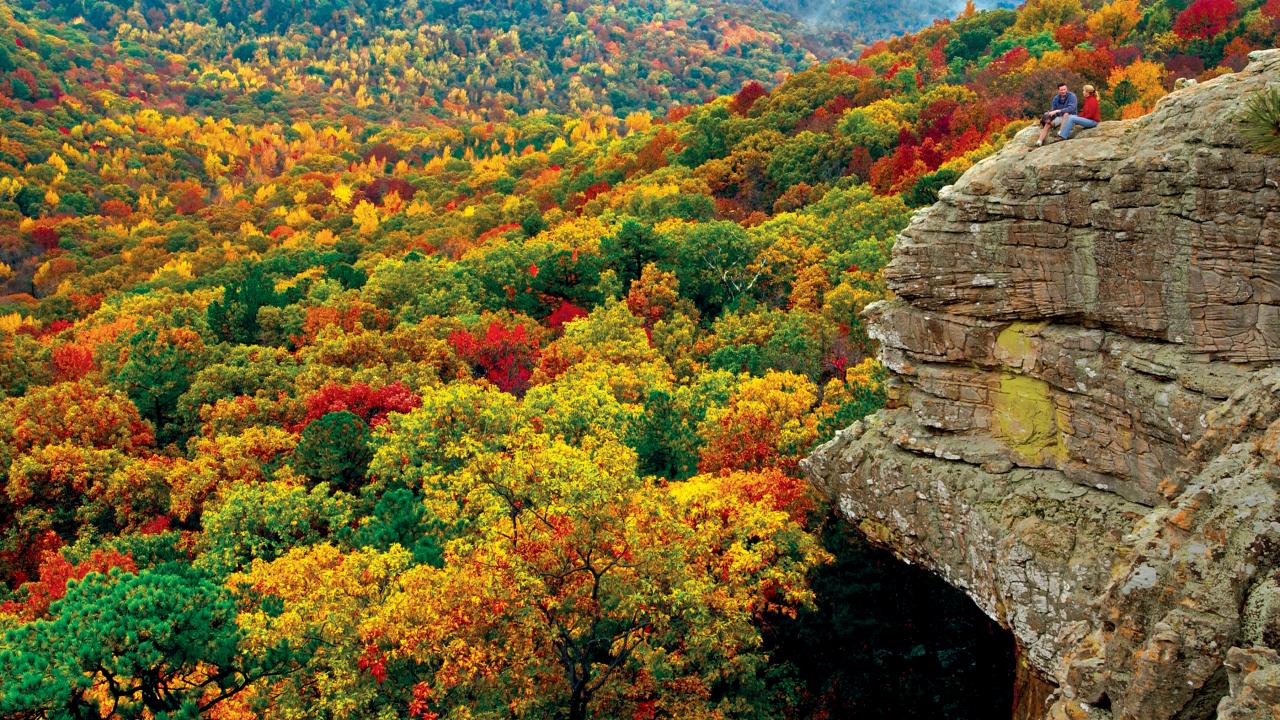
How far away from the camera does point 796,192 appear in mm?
65688

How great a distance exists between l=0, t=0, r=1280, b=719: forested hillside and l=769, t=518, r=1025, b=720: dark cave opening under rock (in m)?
0.12

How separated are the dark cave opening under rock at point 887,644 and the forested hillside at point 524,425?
12 centimetres

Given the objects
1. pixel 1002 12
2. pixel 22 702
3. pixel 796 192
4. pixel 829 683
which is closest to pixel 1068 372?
pixel 829 683

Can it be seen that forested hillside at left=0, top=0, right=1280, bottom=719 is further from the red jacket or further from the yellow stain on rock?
the red jacket

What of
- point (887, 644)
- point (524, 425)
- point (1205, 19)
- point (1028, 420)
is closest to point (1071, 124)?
point (1028, 420)

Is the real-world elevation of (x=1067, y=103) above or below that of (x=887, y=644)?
above

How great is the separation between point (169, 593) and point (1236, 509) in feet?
57.7

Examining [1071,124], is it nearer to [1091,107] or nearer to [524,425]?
[1091,107]

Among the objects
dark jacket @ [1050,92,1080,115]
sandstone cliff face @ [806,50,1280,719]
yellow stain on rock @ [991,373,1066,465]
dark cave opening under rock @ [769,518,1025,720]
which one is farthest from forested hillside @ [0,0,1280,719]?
dark jacket @ [1050,92,1080,115]

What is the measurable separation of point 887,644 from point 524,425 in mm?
12423

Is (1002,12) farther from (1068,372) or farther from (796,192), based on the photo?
(1068,372)

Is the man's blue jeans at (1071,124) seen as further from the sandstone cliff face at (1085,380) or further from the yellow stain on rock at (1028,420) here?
the yellow stain on rock at (1028,420)

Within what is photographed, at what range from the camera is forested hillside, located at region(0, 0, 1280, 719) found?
61.7 feet

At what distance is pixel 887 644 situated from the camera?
22.3 meters
